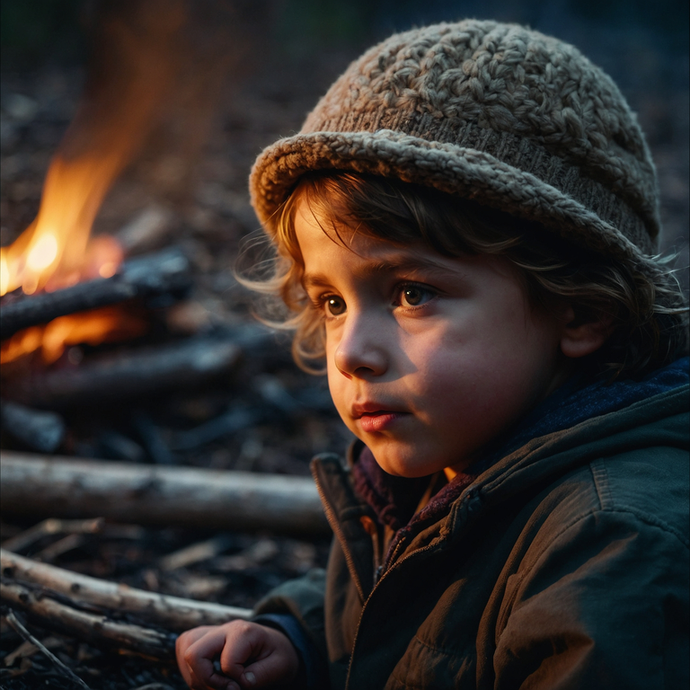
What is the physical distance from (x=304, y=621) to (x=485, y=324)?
113 cm

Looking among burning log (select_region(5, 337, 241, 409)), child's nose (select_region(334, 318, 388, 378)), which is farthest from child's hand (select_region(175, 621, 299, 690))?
burning log (select_region(5, 337, 241, 409))

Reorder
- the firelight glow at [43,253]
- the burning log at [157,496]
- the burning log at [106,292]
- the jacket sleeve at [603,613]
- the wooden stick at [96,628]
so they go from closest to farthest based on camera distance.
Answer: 1. the jacket sleeve at [603,613]
2. the wooden stick at [96,628]
3. the burning log at [157,496]
4. the burning log at [106,292]
5. the firelight glow at [43,253]

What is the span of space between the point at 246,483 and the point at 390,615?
1.15 metres

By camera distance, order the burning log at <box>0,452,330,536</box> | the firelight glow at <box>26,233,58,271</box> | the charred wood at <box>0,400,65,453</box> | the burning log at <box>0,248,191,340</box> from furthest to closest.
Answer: the firelight glow at <box>26,233,58,271</box>
the charred wood at <box>0,400,65,453</box>
the burning log at <box>0,248,191,340</box>
the burning log at <box>0,452,330,536</box>

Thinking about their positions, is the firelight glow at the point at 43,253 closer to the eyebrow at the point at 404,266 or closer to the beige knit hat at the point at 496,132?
the beige knit hat at the point at 496,132

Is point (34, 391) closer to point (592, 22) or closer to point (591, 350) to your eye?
point (591, 350)

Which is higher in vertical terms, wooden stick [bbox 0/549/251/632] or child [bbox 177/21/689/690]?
child [bbox 177/21/689/690]

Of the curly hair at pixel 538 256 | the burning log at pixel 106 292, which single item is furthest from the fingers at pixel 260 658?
the burning log at pixel 106 292

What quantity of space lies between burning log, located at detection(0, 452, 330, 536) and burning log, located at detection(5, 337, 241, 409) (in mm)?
721

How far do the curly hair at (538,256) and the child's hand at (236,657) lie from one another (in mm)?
1197

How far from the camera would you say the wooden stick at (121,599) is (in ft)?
6.39

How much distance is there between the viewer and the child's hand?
167 cm

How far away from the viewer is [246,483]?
2553 mm

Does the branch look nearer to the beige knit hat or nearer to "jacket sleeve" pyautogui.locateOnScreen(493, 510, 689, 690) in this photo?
"jacket sleeve" pyautogui.locateOnScreen(493, 510, 689, 690)
